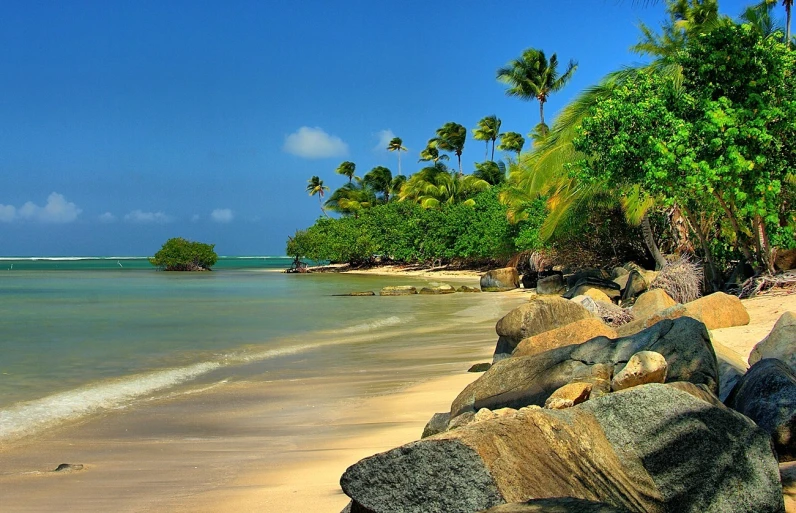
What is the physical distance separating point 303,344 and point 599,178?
7.56 m

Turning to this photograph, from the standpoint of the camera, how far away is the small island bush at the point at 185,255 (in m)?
74.6

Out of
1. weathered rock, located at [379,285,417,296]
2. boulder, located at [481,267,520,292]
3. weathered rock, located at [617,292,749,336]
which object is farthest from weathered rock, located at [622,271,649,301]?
boulder, located at [481,267,520,292]

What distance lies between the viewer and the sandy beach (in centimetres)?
528

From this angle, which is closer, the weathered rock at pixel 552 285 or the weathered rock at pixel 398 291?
the weathered rock at pixel 552 285

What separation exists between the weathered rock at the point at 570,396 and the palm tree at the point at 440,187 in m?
56.8

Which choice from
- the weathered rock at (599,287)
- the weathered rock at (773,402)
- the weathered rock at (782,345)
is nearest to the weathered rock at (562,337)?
the weathered rock at (782,345)

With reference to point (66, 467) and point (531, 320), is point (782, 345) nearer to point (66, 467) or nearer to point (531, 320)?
point (531, 320)

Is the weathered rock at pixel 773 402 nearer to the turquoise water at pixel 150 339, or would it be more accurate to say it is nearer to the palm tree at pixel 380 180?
the turquoise water at pixel 150 339

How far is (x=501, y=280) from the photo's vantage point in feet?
118

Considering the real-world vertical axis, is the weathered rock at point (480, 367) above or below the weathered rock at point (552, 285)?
below

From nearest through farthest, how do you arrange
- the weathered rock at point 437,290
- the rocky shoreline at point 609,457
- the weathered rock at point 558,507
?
1. the weathered rock at point 558,507
2. the rocky shoreline at point 609,457
3. the weathered rock at point 437,290

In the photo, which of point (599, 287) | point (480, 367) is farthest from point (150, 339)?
point (599, 287)

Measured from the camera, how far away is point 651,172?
13820mm

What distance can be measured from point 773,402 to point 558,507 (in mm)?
2734
